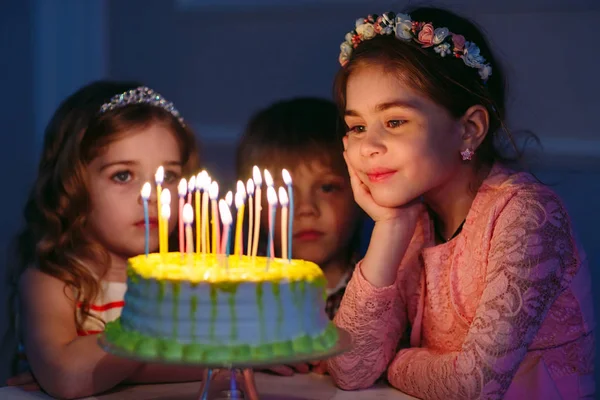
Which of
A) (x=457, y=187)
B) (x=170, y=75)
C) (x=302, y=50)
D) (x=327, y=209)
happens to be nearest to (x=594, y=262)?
(x=457, y=187)

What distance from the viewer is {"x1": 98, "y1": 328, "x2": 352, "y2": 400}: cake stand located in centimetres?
141

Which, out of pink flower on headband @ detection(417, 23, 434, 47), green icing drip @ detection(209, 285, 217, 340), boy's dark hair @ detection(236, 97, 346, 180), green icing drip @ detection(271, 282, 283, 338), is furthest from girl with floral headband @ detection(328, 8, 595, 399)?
green icing drip @ detection(209, 285, 217, 340)

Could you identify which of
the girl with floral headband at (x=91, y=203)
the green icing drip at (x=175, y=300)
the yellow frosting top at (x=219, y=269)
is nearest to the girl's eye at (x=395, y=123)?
the yellow frosting top at (x=219, y=269)

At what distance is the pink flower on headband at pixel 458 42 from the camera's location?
1.95 meters

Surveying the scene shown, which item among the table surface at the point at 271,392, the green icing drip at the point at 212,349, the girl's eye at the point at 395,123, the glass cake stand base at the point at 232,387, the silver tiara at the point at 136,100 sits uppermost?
the girl's eye at the point at 395,123

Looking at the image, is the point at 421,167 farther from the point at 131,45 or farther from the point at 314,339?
the point at 131,45

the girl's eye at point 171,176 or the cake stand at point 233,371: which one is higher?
the girl's eye at point 171,176

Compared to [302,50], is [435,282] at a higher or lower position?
lower

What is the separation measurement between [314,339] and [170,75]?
169 cm

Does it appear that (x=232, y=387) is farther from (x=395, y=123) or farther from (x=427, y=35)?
(x=427, y=35)

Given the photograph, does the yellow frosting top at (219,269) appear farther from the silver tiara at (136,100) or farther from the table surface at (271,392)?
the silver tiara at (136,100)

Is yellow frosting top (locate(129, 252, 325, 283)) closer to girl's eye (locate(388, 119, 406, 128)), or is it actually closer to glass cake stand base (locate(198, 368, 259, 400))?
glass cake stand base (locate(198, 368, 259, 400))

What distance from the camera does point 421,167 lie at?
1.94 meters

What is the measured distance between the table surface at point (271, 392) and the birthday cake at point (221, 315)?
0.40 m
